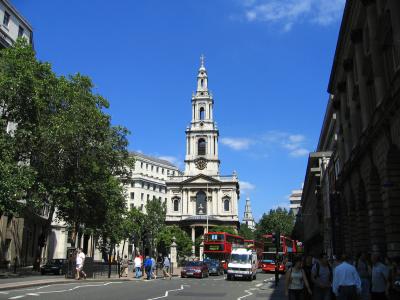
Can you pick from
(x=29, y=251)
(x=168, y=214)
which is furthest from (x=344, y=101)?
(x=168, y=214)

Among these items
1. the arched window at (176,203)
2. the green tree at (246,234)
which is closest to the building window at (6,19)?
the arched window at (176,203)

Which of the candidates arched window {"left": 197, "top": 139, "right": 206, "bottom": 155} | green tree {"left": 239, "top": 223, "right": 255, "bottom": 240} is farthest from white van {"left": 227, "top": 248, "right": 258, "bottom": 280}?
green tree {"left": 239, "top": 223, "right": 255, "bottom": 240}

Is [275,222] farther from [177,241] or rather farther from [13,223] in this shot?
[13,223]

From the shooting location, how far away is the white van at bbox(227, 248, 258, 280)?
34125 mm

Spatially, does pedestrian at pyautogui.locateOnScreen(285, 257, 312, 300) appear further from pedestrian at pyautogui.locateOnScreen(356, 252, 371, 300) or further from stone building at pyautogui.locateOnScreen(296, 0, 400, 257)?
stone building at pyautogui.locateOnScreen(296, 0, 400, 257)

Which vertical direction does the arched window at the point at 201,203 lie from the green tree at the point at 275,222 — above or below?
above

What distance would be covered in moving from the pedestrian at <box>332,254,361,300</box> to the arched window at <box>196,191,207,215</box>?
313 feet

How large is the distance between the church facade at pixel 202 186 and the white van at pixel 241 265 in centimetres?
6767

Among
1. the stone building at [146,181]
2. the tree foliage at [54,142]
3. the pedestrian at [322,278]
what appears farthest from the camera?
the stone building at [146,181]

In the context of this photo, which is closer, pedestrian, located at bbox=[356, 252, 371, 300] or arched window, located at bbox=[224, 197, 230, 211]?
pedestrian, located at bbox=[356, 252, 371, 300]

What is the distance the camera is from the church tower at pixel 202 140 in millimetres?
106312

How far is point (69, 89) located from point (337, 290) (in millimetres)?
28283

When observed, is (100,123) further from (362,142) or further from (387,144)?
(387,144)

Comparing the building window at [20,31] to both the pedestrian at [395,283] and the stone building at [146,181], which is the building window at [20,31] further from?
the stone building at [146,181]
